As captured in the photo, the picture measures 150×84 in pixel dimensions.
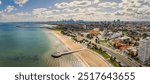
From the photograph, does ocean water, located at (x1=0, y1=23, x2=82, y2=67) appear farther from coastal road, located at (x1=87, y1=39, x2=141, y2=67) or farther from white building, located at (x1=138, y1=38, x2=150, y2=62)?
white building, located at (x1=138, y1=38, x2=150, y2=62)

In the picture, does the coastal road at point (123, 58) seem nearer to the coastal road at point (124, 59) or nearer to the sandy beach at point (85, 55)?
the coastal road at point (124, 59)

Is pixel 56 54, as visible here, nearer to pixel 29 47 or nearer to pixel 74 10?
pixel 29 47

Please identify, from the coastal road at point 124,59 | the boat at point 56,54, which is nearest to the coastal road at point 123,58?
the coastal road at point 124,59

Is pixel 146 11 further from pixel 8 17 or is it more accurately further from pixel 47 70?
pixel 8 17

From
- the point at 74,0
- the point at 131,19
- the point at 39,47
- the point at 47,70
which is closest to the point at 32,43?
the point at 39,47

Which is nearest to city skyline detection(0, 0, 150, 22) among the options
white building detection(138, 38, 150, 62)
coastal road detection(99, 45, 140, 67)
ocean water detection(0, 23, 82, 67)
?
ocean water detection(0, 23, 82, 67)

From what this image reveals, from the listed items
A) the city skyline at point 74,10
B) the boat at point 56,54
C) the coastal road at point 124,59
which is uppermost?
the city skyline at point 74,10

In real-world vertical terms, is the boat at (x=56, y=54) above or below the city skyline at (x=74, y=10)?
below
